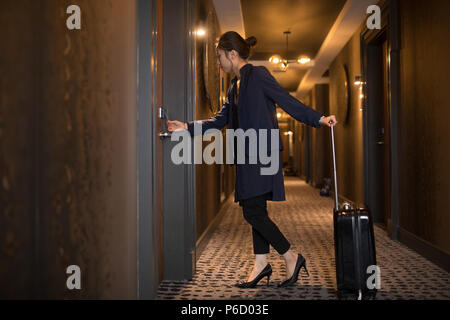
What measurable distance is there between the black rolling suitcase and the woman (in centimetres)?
42

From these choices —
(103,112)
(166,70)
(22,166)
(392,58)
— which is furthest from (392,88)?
(22,166)

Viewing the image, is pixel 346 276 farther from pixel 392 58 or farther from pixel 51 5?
pixel 392 58

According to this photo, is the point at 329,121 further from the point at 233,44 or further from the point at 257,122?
the point at 233,44

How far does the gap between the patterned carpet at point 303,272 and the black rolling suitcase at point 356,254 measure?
24 cm

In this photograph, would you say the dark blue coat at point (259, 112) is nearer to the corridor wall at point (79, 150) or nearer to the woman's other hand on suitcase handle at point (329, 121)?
the woman's other hand on suitcase handle at point (329, 121)

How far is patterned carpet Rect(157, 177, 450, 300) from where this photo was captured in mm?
2326

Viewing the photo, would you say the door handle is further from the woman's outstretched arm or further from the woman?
the woman's outstretched arm

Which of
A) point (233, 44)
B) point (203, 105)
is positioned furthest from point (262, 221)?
point (203, 105)

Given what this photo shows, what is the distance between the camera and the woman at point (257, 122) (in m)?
2.36

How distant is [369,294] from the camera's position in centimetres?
207

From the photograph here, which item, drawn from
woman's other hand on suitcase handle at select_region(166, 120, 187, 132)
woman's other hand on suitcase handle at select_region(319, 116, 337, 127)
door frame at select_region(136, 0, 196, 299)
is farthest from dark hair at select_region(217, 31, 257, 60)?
woman's other hand on suitcase handle at select_region(319, 116, 337, 127)

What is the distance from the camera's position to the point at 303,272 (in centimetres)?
282

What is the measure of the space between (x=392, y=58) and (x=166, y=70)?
2.35 m

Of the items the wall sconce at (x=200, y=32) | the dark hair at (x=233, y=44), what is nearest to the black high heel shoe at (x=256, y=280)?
the dark hair at (x=233, y=44)
